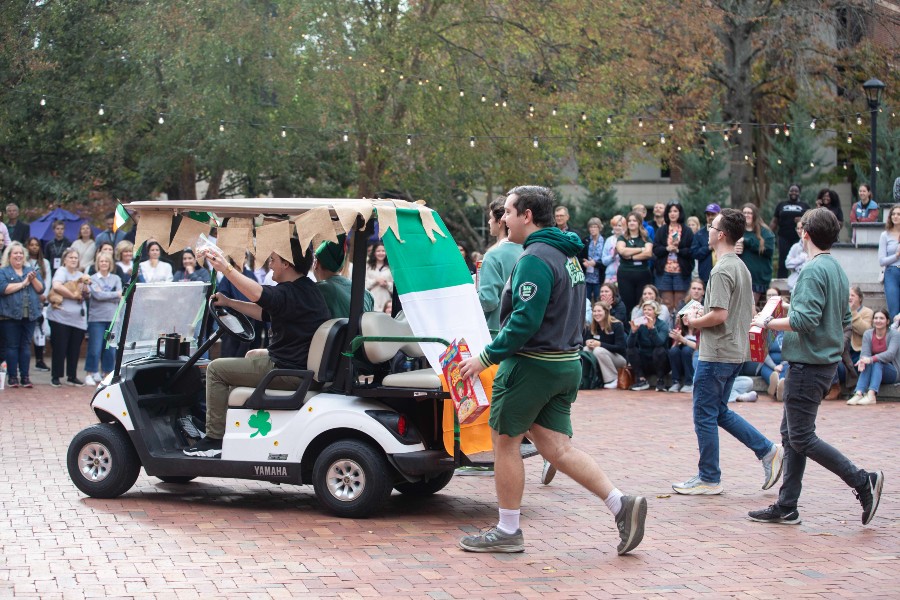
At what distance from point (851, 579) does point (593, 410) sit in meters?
7.50

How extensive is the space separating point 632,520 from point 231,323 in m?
3.07

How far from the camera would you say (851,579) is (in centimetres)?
654

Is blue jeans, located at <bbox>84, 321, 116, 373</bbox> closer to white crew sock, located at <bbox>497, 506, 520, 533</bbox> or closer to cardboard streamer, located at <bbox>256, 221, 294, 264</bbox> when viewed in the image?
cardboard streamer, located at <bbox>256, 221, 294, 264</bbox>

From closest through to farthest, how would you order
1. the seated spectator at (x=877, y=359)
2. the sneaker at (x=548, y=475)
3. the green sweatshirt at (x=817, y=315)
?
the green sweatshirt at (x=817, y=315), the sneaker at (x=548, y=475), the seated spectator at (x=877, y=359)

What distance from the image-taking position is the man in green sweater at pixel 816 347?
761 centimetres

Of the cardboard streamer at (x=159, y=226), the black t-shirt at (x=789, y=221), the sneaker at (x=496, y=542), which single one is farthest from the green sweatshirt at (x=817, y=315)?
the black t-shirt at (x=789, y=221)

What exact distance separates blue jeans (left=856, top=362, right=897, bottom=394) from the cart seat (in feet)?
27.9

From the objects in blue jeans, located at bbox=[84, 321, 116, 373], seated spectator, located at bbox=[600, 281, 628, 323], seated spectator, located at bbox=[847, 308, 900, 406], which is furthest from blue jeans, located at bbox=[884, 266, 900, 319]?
blue jeans, located at bbox=[84, 321, 116, 373]

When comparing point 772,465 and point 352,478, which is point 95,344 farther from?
point 772,465

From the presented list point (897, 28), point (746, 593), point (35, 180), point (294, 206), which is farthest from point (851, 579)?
point (897, 28)

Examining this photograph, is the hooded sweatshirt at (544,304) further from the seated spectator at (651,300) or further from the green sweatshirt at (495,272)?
the seated spectator at (651,300)

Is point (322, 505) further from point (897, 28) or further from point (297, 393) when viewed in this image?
point (897, 28)

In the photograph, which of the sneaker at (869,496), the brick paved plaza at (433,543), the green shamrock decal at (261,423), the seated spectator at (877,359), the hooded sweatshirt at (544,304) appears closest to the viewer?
the brick paved plaza at (433,543)

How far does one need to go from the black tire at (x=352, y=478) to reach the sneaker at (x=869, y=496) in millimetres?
2895
